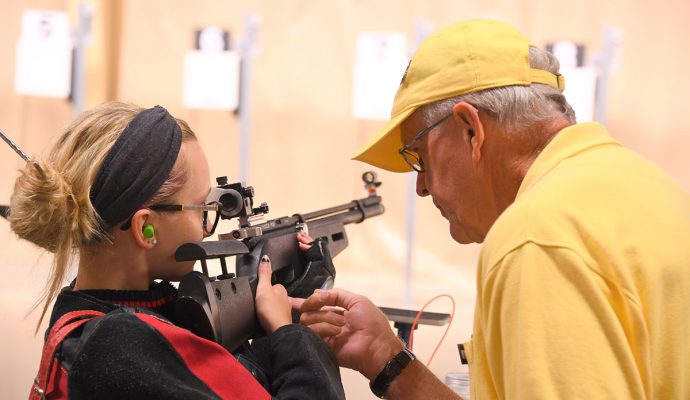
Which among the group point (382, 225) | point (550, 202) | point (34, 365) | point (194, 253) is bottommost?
point (34, 365)

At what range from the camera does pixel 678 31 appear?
4121mm

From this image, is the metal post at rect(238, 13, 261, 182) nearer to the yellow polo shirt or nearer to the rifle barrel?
the rifle barrel

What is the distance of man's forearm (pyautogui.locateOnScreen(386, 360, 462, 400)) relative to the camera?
131cm

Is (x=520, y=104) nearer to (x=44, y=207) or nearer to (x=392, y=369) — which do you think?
(x=392, y=369)

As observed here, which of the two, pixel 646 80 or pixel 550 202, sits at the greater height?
pixel 646 80

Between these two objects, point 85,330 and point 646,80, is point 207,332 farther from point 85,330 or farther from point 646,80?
point 646,80

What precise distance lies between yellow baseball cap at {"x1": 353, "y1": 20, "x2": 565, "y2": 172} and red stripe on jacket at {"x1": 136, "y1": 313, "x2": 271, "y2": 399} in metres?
0.40

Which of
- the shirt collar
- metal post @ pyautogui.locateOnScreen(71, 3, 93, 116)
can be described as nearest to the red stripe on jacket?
the shirt collar

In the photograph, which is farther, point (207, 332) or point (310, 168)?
point (310, 168)

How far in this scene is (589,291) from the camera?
2.57 ft

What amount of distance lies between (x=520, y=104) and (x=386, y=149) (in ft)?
0.93

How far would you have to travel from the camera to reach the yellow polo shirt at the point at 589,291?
2.55ft

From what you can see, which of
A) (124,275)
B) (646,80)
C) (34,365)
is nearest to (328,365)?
(124,275)

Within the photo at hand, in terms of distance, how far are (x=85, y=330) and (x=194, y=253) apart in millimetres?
166
